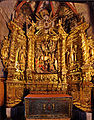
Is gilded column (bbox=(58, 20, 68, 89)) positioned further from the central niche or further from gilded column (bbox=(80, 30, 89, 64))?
gilded column (bbox=(80, 30, 89, 64))

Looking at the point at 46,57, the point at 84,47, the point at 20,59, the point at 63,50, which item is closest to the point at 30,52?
the point at 20,59

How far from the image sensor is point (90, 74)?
4363mm

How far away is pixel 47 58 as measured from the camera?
17.9 feet

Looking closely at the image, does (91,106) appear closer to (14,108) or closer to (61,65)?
(61,65)

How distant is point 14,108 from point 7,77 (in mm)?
1281

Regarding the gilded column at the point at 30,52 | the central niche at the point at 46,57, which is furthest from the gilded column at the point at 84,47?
the gilded column at the point at 30,52

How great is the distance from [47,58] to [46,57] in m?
0.07

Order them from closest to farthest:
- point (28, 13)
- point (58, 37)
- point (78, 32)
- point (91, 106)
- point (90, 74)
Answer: point (91, 106) < point (90, 74) < point (78, 32) < point (58, 37) < point (28, 13)

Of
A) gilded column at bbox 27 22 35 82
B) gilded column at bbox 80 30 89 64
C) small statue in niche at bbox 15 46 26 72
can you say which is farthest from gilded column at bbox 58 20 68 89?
small statue in niche at bbox 15 46 26 72

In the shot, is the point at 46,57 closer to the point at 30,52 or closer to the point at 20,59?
the point at 30,52

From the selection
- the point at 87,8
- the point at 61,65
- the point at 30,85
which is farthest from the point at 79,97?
the point at 87,8

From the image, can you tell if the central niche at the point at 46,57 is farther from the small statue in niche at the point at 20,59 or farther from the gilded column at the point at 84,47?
the gilded column at the point at 84,47

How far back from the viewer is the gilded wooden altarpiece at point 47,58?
181 inches

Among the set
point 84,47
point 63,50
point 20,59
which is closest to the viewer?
point 84,47
